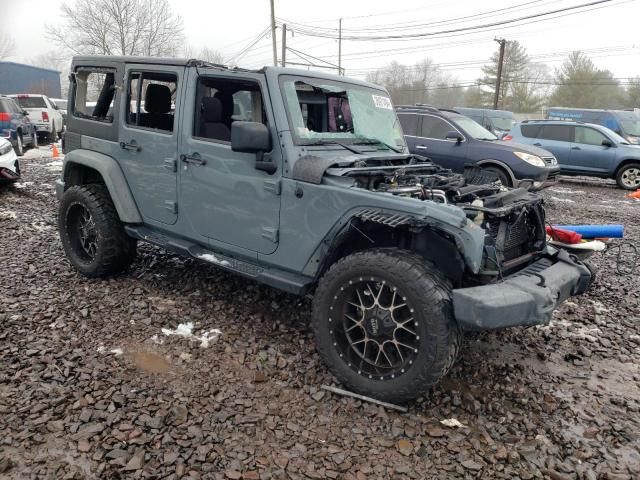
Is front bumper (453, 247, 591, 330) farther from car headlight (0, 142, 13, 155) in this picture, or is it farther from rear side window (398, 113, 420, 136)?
car headlight (0, 142, 13, 155)

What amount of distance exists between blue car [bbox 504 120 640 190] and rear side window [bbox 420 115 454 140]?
13.0 ft

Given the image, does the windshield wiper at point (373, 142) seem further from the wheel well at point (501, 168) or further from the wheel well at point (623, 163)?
the wheel well at point (623, 163)

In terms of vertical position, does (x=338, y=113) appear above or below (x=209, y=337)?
above

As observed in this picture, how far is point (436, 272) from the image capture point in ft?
9.48

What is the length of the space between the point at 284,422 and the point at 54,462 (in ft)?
3.78

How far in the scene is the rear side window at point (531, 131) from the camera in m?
13.7

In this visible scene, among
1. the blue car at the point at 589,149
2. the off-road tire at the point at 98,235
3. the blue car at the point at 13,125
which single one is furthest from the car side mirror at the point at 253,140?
the blue car at the point at 13,125

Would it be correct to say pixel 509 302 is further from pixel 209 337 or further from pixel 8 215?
pixel 8 215

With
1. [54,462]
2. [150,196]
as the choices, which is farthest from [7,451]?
[150,196]

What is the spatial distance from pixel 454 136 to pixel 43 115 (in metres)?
15.1

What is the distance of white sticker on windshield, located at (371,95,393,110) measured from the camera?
4336mm

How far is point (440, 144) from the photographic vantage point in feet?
32.6

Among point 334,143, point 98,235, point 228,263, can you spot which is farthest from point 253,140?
point 98,235

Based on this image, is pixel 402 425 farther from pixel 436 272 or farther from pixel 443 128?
pixel 443 128
